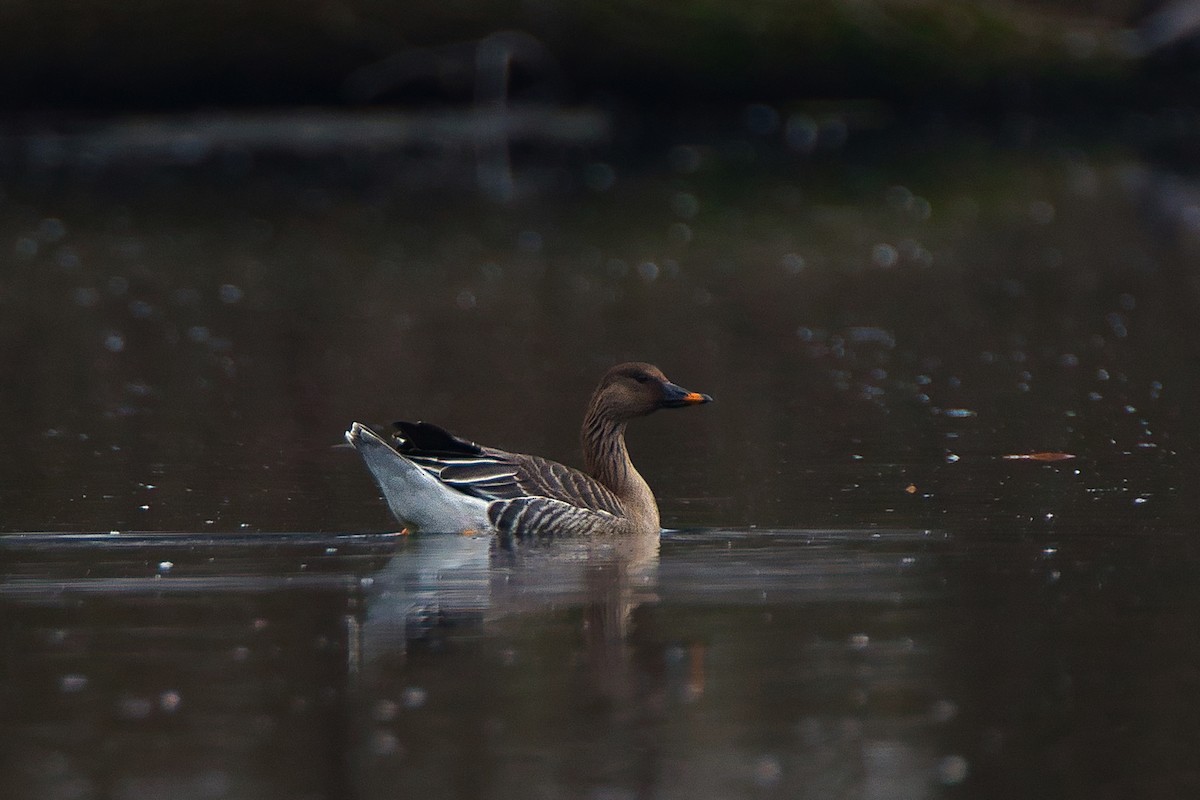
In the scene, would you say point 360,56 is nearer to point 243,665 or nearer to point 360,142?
point 360,142

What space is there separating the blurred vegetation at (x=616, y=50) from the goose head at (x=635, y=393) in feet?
92.9

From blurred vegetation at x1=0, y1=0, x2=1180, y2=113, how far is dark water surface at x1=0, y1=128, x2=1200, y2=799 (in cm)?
1316

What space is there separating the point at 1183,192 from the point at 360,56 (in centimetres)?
1607

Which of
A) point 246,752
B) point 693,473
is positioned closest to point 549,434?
point 693,473

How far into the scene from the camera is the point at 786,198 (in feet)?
104

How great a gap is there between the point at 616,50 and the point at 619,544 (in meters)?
30.5

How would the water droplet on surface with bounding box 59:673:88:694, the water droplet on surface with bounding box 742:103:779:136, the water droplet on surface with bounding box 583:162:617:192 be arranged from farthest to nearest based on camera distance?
the water droplet on surface with bounding box 742:103:779:136 → the water droplet on surface with bounding box 583:162:617:192 → the water droplet on surface with bounding box 59:673:88:694

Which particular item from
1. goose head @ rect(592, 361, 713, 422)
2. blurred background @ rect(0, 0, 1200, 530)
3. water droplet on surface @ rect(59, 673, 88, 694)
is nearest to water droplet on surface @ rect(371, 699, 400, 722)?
water droplet on surface @ rect(59, 673, 88, 694)

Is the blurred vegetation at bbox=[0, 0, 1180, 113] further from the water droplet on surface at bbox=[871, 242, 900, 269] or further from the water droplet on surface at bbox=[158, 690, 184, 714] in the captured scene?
the water droplet on surface at bbox=[158, 690, 184, 714]

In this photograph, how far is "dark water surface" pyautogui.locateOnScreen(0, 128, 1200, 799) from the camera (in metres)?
6.77

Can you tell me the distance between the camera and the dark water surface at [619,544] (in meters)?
6.77

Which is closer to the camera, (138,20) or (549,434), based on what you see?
(549,434)

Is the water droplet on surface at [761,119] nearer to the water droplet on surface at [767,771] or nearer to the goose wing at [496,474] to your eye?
the goose wing at [496,474]

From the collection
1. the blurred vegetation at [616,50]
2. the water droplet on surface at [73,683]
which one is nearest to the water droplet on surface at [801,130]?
the blurred vegetation at [616,50]
